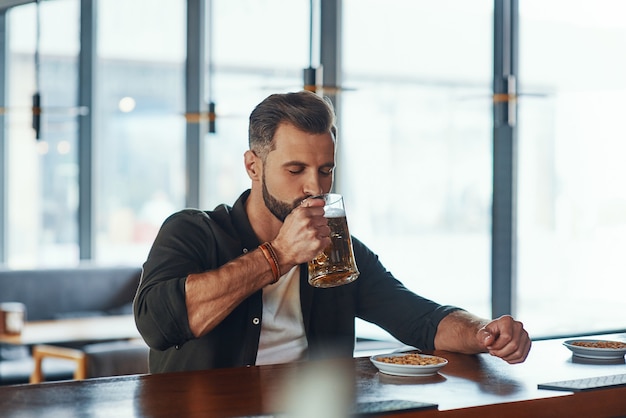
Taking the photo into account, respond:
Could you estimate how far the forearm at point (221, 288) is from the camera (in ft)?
7.20

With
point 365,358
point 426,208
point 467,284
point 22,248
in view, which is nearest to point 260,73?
point 426,208

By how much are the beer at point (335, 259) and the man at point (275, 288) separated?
0.11 feet

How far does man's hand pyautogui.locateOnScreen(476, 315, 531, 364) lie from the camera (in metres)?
2.24

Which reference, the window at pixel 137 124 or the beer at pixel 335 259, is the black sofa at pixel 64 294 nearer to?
the window at pixel 137 124

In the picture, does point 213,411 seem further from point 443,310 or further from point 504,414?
point 443,310

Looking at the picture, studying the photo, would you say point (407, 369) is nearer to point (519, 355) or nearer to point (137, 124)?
point (519, 355)

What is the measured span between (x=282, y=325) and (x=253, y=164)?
1.43ft

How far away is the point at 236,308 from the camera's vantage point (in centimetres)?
243

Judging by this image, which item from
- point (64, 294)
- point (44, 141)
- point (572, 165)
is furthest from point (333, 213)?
point (44, 141)

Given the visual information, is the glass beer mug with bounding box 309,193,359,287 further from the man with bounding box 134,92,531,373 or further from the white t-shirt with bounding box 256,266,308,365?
the white t-shirt with bounding box 256,266,308,365

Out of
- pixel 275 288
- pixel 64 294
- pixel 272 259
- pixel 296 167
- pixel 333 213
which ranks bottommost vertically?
pixel 64 294

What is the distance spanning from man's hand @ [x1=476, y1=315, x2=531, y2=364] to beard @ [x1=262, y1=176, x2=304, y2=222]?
581 millimetres

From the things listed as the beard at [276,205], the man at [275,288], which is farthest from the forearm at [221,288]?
the beard at [276,205]

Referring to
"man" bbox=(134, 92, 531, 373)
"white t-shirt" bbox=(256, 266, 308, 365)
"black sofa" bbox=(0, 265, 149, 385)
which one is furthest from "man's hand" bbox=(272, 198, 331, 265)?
"black sofa" bbox=(0, 265, 149, 385)
